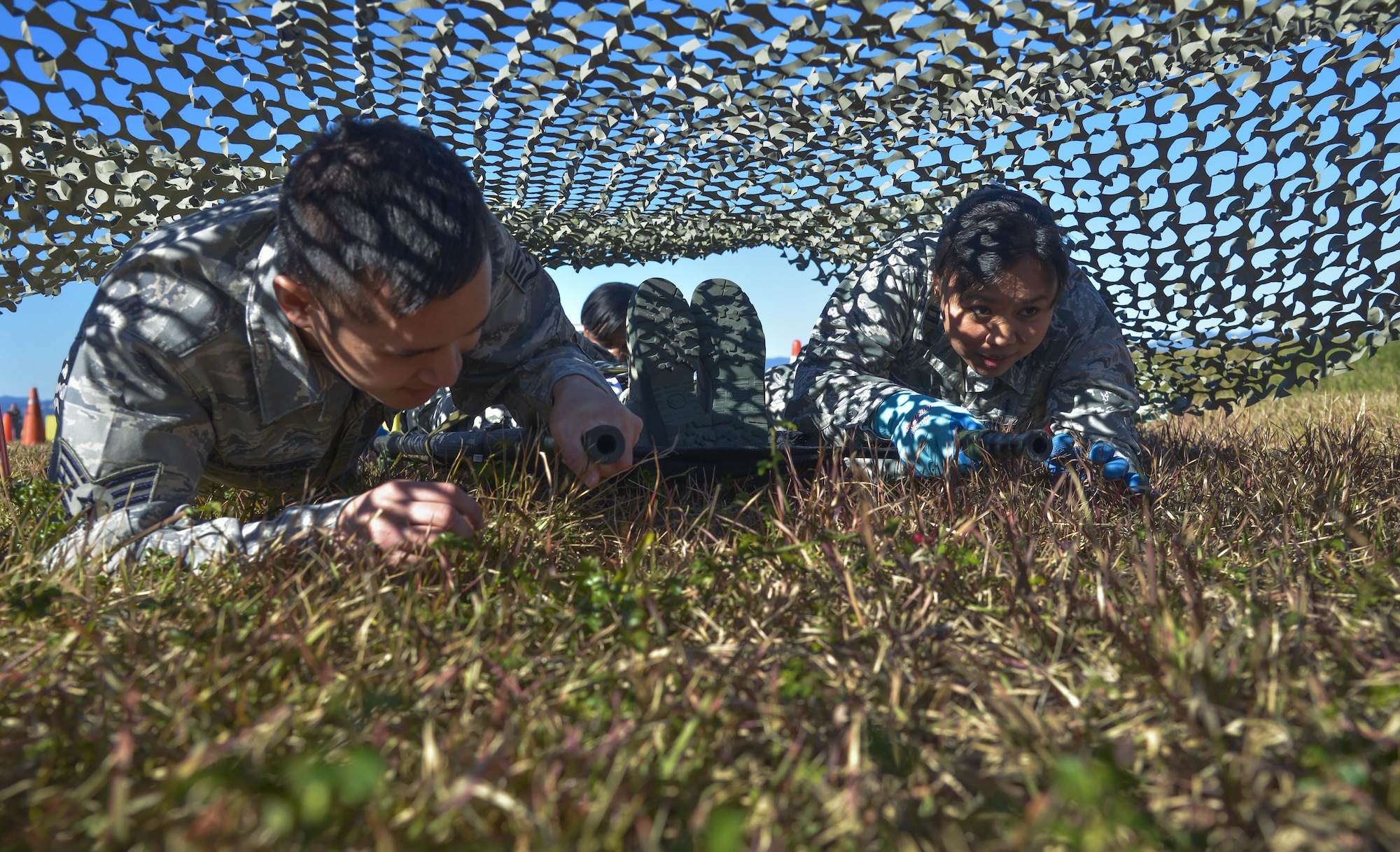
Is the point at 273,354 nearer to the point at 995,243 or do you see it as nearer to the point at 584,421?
the point at 584,421

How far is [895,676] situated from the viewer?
1.18m

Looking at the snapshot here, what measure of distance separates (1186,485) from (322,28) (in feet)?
9.77

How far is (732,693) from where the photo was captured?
3.96 ft

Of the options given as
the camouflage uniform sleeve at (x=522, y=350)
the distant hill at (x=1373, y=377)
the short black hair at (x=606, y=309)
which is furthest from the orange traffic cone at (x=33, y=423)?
the distant hill at (x=1373, y=377)

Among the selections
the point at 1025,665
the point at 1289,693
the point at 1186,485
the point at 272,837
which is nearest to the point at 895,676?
the point at 1025,665

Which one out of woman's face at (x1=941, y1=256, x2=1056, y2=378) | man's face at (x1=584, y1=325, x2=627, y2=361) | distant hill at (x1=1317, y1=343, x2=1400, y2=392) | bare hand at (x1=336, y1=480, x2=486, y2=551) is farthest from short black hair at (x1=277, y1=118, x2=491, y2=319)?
distant hill at (x1=1317, y1=343, x2=1400, y2=392)

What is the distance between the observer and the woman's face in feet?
9.70

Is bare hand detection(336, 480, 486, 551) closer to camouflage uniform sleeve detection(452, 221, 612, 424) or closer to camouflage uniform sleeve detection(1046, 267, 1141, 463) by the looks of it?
camouflage uniform sleeve detection(452, 221, 612, 424)

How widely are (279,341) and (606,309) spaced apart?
4283 mm

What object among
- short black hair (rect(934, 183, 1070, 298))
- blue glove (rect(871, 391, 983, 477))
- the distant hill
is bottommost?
the distant hill

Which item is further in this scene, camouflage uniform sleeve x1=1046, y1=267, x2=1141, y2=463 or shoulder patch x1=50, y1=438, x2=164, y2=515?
camouflage uniform sleeve x1=1046, y1=267, x2=1141, y2=463

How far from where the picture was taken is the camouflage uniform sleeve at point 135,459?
1728mm

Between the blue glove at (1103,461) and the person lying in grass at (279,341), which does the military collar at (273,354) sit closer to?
the person lying in grass at (279,341)

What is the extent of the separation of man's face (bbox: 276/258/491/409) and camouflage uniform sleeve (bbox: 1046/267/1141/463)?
82.8 inches
